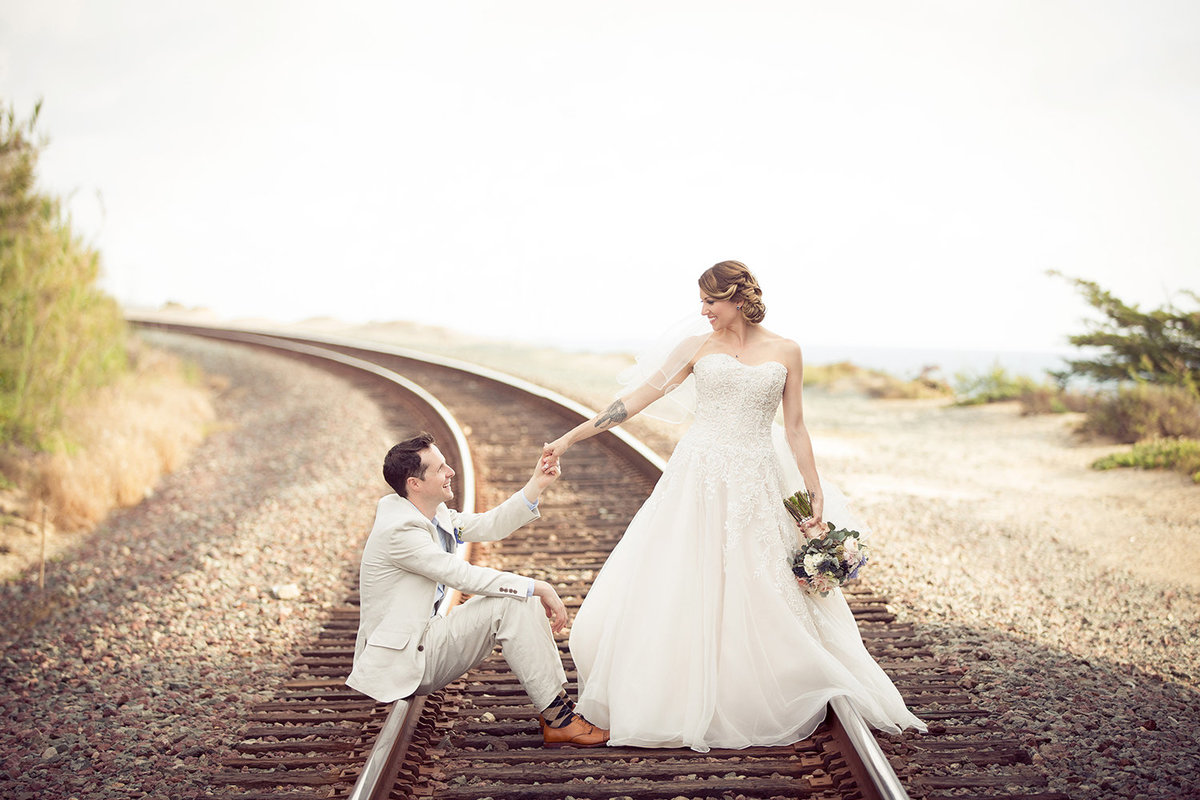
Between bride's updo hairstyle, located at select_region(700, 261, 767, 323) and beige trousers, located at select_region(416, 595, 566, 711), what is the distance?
1.48 meters

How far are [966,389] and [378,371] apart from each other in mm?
10571

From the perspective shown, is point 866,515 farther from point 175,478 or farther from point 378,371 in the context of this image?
point 378,371

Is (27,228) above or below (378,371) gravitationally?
above

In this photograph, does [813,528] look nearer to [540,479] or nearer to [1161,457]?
[540,479]

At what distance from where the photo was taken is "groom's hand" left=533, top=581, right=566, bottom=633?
3373 mm

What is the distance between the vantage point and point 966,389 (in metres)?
15.3

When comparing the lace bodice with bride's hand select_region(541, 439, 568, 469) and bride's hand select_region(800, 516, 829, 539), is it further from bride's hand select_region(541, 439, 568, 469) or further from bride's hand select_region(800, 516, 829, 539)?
bride's hand select_region(541, 439, 568, 469)

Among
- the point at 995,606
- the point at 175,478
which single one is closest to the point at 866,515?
the point at 995,606

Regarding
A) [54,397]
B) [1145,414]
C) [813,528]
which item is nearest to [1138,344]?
[1145,414]

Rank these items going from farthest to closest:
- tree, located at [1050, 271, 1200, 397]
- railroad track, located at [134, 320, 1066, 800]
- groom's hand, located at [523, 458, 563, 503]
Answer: tree, located at [1050, 271, 1200, 397] → groom's hand, located at [523, 458, 563, 503] → railroad track, located at [134, 320, 1066, 800]

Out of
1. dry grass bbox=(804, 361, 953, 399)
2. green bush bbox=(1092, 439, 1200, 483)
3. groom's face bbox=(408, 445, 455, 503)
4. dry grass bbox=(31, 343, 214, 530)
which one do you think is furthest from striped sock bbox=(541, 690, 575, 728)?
dry grass bbox=(804, 361, 953, 399)

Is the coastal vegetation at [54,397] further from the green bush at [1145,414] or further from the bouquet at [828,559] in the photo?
the green bush at [1145,414]

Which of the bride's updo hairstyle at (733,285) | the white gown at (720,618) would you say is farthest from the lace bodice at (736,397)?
the bride's updo hairstyle at (733,285)

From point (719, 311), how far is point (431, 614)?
174 centimetres
